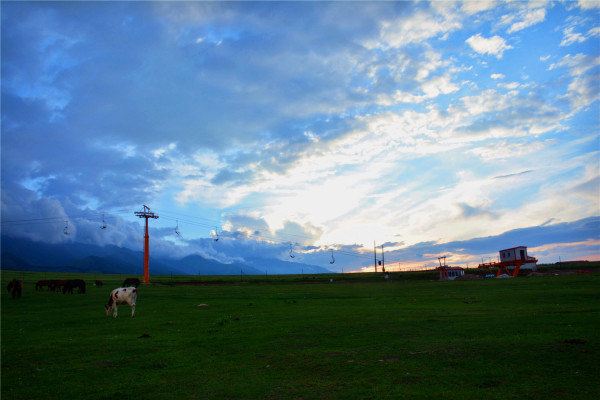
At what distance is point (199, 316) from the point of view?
99.0 ft

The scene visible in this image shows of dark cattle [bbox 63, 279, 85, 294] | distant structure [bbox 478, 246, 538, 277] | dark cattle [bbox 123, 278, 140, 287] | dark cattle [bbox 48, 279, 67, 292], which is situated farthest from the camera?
distant structure [bbox 478, 246, 538, 277]

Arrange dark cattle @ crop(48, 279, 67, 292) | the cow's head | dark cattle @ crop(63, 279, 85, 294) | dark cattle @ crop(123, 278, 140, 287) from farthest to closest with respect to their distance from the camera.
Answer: dark cattle @ crop(123, 278, 140, 287) → dark cattle @ crop(48, 279, 67, 292) → dark cattle @ crop(63, 279, 85, 294) → the cow's head

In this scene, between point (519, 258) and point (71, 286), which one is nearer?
point (71, 286)

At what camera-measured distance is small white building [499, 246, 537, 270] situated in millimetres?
99688

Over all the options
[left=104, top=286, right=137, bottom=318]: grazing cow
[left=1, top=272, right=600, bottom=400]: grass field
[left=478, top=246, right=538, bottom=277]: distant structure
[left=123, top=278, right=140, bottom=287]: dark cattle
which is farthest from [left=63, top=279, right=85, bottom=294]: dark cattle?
[left=478, top=246, right=538, bottom=277]: distant structure

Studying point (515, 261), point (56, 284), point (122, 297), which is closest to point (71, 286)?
point (56, 284)

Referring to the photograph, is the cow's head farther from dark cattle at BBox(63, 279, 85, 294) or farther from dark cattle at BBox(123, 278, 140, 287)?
dark cattle at BBox(123, 278, 140, 287)

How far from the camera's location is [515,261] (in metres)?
99.8

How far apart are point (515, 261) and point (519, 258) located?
259 centimetres

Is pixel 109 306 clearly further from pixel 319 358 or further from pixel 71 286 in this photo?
pixel 71 286

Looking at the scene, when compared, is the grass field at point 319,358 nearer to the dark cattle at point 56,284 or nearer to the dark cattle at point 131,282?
the dark cattle at point 56,284

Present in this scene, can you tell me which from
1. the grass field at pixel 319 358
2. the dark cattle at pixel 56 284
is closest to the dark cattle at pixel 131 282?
the dark cattle at pixel 56 284

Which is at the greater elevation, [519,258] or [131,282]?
[519,258]

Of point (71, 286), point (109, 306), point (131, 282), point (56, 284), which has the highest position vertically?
point (56, 284)
